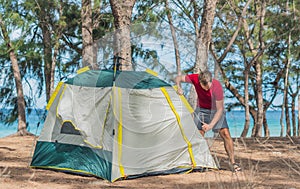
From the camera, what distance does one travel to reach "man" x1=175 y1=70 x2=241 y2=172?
583 centimetres

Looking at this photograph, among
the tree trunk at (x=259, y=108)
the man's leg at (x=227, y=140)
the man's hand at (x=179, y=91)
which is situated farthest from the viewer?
the tree trunk at (x=259, y=108)

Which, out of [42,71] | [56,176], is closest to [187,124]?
[56,176]

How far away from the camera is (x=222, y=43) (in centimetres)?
1838

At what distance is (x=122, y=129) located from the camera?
6.12 m

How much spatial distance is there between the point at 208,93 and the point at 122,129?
3.30 feet

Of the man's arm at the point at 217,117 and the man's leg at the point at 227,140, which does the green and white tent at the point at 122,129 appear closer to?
the man's leg at the point at 227,140

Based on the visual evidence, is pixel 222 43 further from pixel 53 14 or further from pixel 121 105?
pixel 121 105

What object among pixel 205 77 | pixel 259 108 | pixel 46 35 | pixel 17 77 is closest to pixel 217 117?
pixel 205 77

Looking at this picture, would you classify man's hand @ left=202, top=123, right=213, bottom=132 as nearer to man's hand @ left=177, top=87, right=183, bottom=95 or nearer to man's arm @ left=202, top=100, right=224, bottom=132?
man's arm @ left=202, top=100, right=224, bottom=132

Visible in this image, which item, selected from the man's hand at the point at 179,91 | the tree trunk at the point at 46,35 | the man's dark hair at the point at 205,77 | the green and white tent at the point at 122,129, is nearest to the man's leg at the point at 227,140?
the green and white tent at the point at 122,129

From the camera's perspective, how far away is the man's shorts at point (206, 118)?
600 cm

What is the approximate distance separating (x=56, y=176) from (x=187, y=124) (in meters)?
1.58

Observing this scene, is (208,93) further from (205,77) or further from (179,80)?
(179,80)

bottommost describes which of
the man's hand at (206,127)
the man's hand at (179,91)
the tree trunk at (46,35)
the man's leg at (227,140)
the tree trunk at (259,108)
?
the tree trunk at (259,108)
